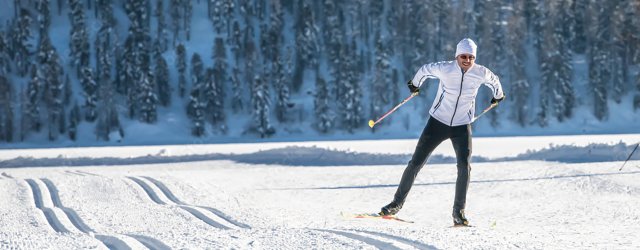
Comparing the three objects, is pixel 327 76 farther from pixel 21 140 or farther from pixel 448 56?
pixel 21 140

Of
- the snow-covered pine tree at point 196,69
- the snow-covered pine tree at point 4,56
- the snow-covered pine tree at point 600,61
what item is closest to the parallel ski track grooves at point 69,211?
the snow-covered pine tree at point 196,69

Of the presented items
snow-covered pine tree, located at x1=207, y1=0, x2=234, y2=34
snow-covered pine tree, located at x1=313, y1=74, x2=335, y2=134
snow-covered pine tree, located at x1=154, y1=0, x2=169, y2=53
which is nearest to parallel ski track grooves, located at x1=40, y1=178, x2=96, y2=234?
snow-covered pine tree, located at x1=313, y1=74, x2=335, y2=134

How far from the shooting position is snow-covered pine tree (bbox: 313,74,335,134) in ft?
208

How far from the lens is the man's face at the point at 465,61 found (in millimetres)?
7988

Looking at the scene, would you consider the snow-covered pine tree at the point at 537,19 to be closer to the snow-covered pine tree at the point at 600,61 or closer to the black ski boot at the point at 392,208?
the snow-covered pine tree at the point at 600,61

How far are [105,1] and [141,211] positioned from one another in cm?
6446

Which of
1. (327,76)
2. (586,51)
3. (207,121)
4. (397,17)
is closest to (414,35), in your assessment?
→ (397,17)

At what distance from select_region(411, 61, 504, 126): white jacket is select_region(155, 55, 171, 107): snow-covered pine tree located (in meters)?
60.0

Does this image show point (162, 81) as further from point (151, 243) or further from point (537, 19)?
point (151, 243)

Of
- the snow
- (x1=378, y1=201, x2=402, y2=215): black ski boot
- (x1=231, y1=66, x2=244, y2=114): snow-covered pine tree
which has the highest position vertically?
(x1=231, y1=66, x2=244, y2=114): snow-covered pine tree

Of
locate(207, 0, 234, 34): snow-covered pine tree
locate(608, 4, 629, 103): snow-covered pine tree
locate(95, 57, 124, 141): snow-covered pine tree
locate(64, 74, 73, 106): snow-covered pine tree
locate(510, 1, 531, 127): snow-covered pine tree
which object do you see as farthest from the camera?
locate(207, 0, 234, 34): snow-covered pine tree

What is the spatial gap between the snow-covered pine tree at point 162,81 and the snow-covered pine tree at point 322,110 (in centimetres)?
1283

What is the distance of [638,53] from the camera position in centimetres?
6794

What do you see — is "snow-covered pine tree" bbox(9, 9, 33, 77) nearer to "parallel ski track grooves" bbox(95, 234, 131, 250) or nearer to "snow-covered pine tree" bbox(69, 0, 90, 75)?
"snow-covered pine tree" bbox(69, 0, 90, 75)
